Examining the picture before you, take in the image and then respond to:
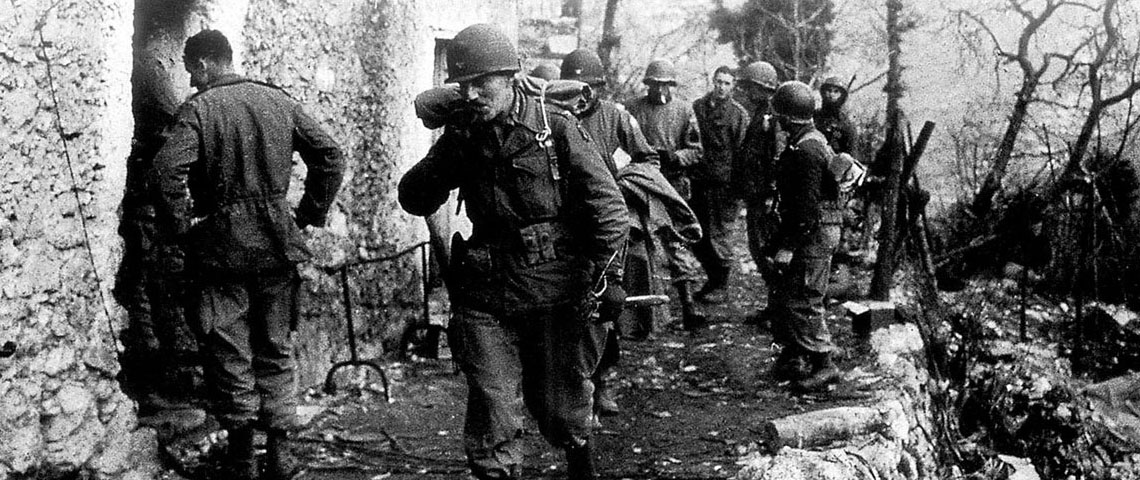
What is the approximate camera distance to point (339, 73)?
7.26 meters

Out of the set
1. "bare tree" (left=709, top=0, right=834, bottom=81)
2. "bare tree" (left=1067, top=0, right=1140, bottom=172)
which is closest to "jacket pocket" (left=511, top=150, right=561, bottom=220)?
"bare tree" (left=1067, top=0, right=1140, bottom=172)

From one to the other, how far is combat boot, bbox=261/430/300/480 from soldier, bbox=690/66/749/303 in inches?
184

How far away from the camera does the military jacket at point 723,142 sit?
943 centimetres

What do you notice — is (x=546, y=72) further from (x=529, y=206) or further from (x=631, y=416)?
(x=529, y=206)

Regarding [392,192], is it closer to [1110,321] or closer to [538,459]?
[538,459]

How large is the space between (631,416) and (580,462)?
5.57ft

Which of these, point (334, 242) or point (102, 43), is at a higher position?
point (102, 43)

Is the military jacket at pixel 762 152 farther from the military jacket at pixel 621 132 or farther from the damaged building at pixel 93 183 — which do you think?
the damaged building at pixel 93 183

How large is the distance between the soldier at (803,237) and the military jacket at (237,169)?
2.70 meters

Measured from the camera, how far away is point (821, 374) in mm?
6941

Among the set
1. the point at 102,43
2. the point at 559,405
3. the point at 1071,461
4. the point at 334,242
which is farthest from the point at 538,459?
the point at 1071,461

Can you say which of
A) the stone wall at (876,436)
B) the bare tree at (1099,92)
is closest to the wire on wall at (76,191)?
the stone wall at (876,436)

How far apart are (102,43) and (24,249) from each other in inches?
39.0

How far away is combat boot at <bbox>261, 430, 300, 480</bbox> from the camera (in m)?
5.27
